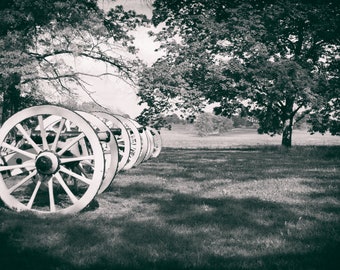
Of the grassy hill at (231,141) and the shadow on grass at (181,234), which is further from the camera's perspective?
the grassy hill at (231,141)

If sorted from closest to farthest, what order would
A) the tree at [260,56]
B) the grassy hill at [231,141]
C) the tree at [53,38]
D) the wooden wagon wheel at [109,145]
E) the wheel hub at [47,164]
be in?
1. the wheel hub at [47,164]
2. the wooden wagon wheel at [109,145]
3. the tree at [53,38]
4. the tree at [260,56]
5. the grassy hill at [231,141]

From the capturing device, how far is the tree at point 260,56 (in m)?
22.0

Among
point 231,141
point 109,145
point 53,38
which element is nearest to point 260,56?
→ point 53,38

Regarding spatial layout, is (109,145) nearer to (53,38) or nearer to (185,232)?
(185,232)

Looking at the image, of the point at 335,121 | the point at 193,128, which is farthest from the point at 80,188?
the point at 193,128

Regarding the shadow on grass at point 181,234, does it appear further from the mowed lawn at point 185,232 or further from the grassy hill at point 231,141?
the grassy hill at point 231,141

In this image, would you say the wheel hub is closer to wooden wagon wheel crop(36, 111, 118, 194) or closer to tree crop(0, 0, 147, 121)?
wooden wagon wheel crop(36, 111, 118, 194)

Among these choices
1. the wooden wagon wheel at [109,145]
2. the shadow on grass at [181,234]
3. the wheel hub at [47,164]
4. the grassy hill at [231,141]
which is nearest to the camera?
the shadow on grass at [181,234]

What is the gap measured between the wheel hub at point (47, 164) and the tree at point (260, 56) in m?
15.2

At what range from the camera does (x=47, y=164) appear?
16.6 ft

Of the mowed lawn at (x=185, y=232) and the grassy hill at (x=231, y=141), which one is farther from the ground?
the grassy hill at (x=231, y=141)

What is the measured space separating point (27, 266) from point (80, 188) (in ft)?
13.3

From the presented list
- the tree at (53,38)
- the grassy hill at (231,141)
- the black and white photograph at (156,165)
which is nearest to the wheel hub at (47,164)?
the black and white photograph at (156,165)

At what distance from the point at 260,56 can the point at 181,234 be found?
67.5 feet
